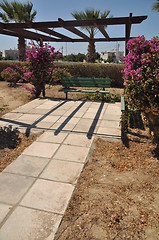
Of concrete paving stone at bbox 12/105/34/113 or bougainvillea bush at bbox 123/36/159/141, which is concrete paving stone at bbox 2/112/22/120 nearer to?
concrete paving stone at bbox 12/105/34/113

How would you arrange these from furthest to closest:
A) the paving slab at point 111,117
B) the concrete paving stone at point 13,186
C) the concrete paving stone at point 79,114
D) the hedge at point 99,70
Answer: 1. the hedge at point 99,70
2. the concrete paving stone at point 79,114
3. the paving slab at point 111,117
4. the concrete paving stone at point 13,186

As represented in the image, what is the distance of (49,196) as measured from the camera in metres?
2.48

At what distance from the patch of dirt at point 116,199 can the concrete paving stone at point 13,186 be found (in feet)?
2.25

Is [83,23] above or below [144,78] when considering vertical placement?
above

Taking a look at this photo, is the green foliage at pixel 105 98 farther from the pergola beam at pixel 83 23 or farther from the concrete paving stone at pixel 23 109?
the pergola beam at pixel 83 23

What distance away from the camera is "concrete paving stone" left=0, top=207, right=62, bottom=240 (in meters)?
1.92

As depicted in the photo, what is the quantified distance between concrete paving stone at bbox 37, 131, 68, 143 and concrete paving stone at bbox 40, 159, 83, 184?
2.62 feet

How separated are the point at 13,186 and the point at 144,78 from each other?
2.76 meters

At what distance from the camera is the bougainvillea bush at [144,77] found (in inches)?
133

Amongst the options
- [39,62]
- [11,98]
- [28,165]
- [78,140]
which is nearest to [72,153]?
[78,140]

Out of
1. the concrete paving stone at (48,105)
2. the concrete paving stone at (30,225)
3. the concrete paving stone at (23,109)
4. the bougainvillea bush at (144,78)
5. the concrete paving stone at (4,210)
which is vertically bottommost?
the concrete paving stone at (30,225)

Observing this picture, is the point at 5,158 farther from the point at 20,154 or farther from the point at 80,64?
the point at 80,64

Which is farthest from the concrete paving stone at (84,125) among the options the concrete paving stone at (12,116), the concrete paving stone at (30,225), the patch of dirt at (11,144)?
the concrete paving stone at (30,225)

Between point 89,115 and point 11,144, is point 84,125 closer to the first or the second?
point 89,115
